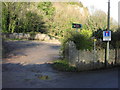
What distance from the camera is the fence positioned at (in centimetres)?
1242

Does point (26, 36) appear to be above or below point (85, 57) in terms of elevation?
above

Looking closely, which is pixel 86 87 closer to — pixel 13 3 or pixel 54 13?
pixel 13 3

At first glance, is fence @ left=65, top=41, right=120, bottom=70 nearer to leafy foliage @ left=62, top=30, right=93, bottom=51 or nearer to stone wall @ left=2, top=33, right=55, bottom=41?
leafy foliage @ left=62, top=30, right=93, bottom=51

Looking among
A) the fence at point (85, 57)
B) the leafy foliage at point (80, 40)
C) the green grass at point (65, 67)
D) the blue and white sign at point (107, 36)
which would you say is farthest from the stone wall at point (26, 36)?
the blue and white sign at point (107, 36)

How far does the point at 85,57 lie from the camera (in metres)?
12.7

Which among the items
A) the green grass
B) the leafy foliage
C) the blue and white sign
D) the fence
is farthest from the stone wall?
the blue and white sign

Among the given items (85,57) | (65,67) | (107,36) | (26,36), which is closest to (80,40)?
(85,57)

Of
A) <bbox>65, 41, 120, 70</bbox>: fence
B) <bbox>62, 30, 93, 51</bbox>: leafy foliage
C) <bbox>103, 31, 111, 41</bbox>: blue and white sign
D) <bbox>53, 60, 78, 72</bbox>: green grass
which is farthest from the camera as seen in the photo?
<bbox>62, 30, 93, 51</bbox>: leafy foliage

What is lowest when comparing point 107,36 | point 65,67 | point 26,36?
point 65,67

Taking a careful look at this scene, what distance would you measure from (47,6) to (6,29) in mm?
14995

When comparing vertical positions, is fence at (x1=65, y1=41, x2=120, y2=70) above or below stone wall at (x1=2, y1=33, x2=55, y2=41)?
below

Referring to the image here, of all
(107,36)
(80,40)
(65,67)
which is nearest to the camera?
(65,67)

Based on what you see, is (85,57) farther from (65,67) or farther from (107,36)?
(107,36)

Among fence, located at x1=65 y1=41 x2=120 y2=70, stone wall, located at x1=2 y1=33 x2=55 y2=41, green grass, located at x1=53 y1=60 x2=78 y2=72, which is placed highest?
stone wall, located at x1=2 y1=33 x2=55 y2=41
